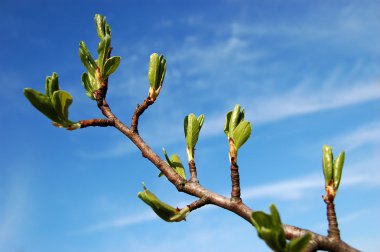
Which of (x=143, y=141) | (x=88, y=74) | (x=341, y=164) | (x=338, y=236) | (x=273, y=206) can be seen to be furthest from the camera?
(x=88, y=74)

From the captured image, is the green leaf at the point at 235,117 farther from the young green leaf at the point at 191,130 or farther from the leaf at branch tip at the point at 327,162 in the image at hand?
the leaf at branch tip at the point at 327,162

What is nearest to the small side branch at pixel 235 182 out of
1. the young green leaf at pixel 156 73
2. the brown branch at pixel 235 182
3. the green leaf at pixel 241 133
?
the brown branch at pixel 235 182

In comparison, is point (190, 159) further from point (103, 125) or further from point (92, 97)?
point (92, 97)

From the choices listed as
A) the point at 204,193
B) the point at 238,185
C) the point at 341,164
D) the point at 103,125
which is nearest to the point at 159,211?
the point at 204,193

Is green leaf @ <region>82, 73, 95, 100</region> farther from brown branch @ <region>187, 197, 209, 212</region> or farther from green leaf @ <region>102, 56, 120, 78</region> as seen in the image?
brown branch @ <region>187, 197, 209, 212</region>

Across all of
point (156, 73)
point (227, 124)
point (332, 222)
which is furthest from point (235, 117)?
point (332, 222)
